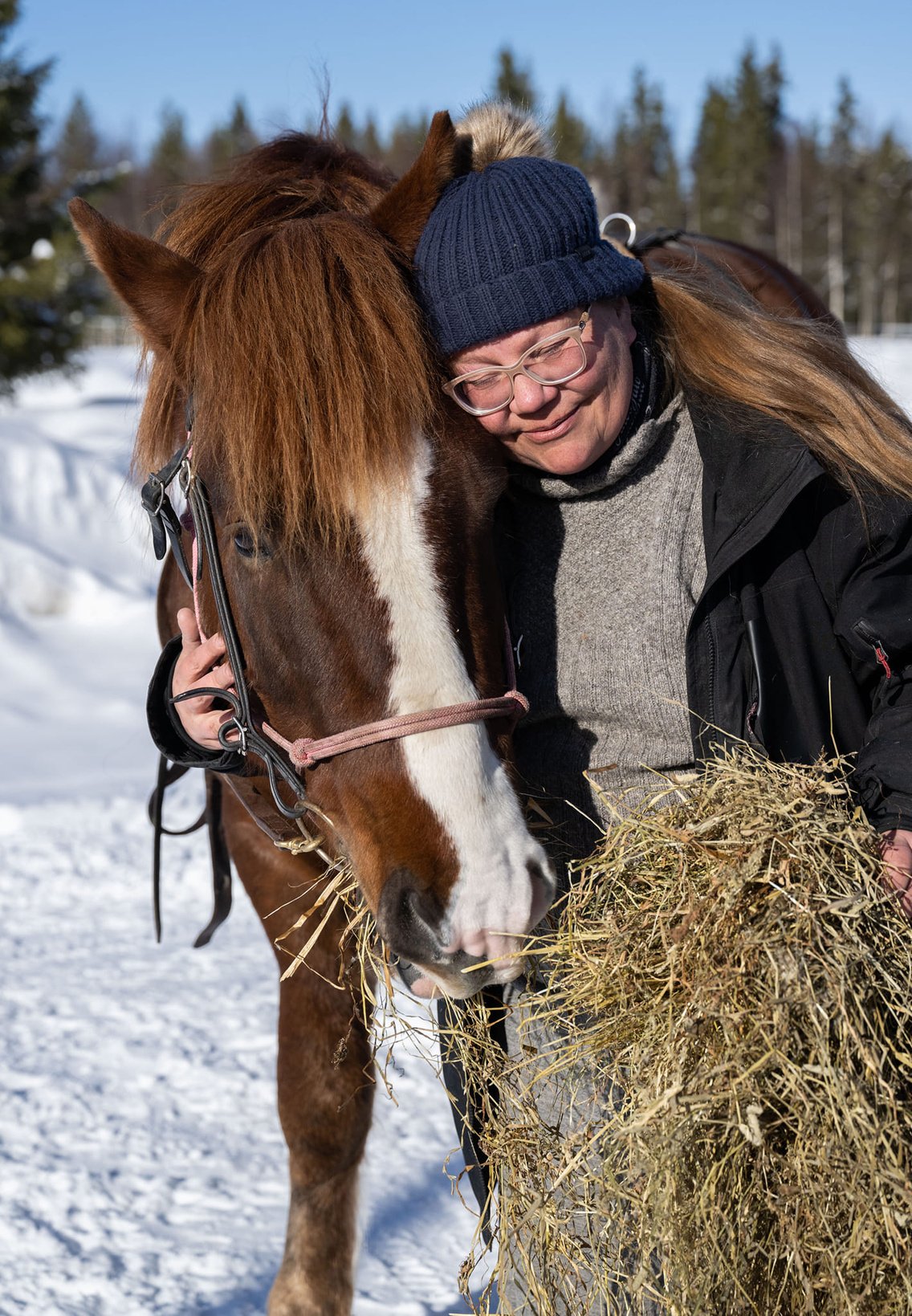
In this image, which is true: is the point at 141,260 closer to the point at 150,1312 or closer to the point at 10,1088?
the point at 150,1312

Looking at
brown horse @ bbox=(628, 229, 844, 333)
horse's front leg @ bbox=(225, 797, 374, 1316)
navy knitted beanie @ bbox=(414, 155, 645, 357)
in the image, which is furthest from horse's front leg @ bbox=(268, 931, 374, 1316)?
brown horse @ bbox=(628, 229, 844, 333)

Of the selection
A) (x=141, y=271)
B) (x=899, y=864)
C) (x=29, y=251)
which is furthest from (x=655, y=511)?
(x=29, y=251)

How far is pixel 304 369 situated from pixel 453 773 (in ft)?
1.94

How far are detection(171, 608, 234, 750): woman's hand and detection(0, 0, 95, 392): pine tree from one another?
1502 centimetres

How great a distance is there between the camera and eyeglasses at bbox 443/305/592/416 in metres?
1.60

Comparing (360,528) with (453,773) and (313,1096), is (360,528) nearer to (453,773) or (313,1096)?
(453,773)

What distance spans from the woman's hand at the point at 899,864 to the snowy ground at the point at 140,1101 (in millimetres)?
1292

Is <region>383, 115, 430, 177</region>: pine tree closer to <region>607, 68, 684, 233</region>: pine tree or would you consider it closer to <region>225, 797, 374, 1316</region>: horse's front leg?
<region>607, 68, 684, 233</region>: pine tree

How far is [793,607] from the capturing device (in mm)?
1669

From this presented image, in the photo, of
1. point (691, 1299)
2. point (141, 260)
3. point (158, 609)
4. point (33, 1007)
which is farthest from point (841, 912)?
point (33, 1007)

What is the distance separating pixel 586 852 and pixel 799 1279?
0.71m

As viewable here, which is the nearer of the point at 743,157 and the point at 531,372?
the point at 531,372

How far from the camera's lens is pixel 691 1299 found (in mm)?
1317

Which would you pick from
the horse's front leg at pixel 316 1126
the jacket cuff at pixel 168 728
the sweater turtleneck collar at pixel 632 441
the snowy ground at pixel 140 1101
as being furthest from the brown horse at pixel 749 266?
the horse's front leg at pixel 316 1126
